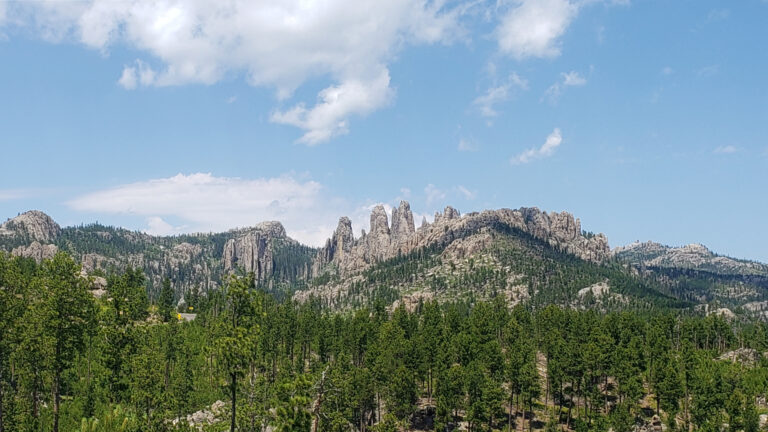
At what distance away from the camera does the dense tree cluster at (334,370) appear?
33.0m

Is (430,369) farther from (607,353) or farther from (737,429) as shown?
(737,429)

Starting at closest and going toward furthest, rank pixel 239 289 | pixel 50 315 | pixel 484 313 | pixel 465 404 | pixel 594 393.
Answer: pixel 239 289 → pixel 50 315 → pixel 465 404 → pixel 594 393 → pixel 484 313

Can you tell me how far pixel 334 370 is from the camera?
63000 millimetres

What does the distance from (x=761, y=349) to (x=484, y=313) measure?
76.2m

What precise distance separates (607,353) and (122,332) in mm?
83307

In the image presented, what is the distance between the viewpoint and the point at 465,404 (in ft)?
262

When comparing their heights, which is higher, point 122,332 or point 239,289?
point 239,289

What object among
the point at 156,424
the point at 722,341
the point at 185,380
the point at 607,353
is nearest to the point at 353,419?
the point at 185,380

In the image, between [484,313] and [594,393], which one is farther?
[484,313]

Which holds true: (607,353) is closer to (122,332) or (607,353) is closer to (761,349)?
(761,349)

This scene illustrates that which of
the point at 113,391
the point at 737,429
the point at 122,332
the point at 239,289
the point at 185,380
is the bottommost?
the point at 737,429

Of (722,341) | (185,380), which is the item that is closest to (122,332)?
(185,380)

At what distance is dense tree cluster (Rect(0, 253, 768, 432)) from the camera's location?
1299 inches

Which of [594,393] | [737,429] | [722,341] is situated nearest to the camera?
[737,429]
